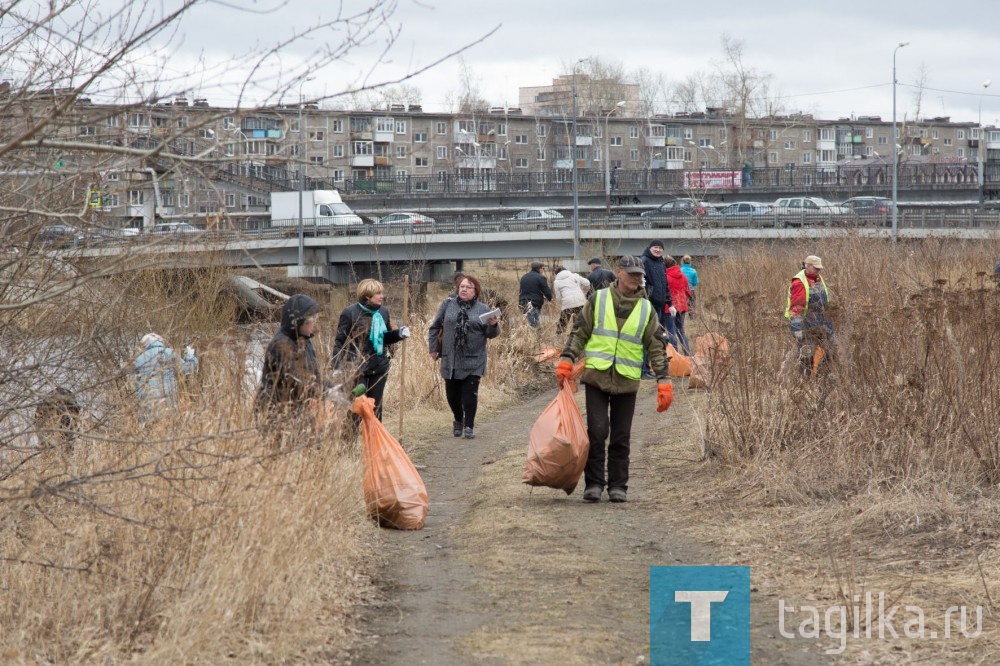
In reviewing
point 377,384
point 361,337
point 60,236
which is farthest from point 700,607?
point 377,384

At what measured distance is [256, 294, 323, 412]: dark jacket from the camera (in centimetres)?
730

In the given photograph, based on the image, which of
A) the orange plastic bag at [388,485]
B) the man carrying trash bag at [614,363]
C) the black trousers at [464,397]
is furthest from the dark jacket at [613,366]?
the black trousers at [464,397]

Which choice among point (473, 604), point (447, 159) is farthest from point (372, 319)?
point (447, 159)

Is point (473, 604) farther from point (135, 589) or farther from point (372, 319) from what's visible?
point (372, 319)

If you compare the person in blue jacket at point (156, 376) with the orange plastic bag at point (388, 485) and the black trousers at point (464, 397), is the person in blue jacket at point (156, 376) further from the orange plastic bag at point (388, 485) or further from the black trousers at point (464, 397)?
the black trousers at point (464, 397)

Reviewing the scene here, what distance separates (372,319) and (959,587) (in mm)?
5451

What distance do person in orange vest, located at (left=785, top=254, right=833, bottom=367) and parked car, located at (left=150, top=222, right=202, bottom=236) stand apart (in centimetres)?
446

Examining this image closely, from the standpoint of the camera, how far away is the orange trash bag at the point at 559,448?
8.12m

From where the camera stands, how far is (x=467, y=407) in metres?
12.0

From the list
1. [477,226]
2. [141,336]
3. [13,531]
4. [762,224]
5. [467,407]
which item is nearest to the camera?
[13,531]

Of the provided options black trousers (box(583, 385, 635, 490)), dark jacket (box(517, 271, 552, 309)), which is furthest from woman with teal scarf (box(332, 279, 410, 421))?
dark jacket (box(517, 271, 552, 309))

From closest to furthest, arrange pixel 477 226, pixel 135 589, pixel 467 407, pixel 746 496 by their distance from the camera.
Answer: pixel 135 589 < pixel 746 496 < pixel 467 407 < pixel 477 226

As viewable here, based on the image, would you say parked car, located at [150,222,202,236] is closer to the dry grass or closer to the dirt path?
the dirt path

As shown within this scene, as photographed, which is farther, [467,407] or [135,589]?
[467,407]
